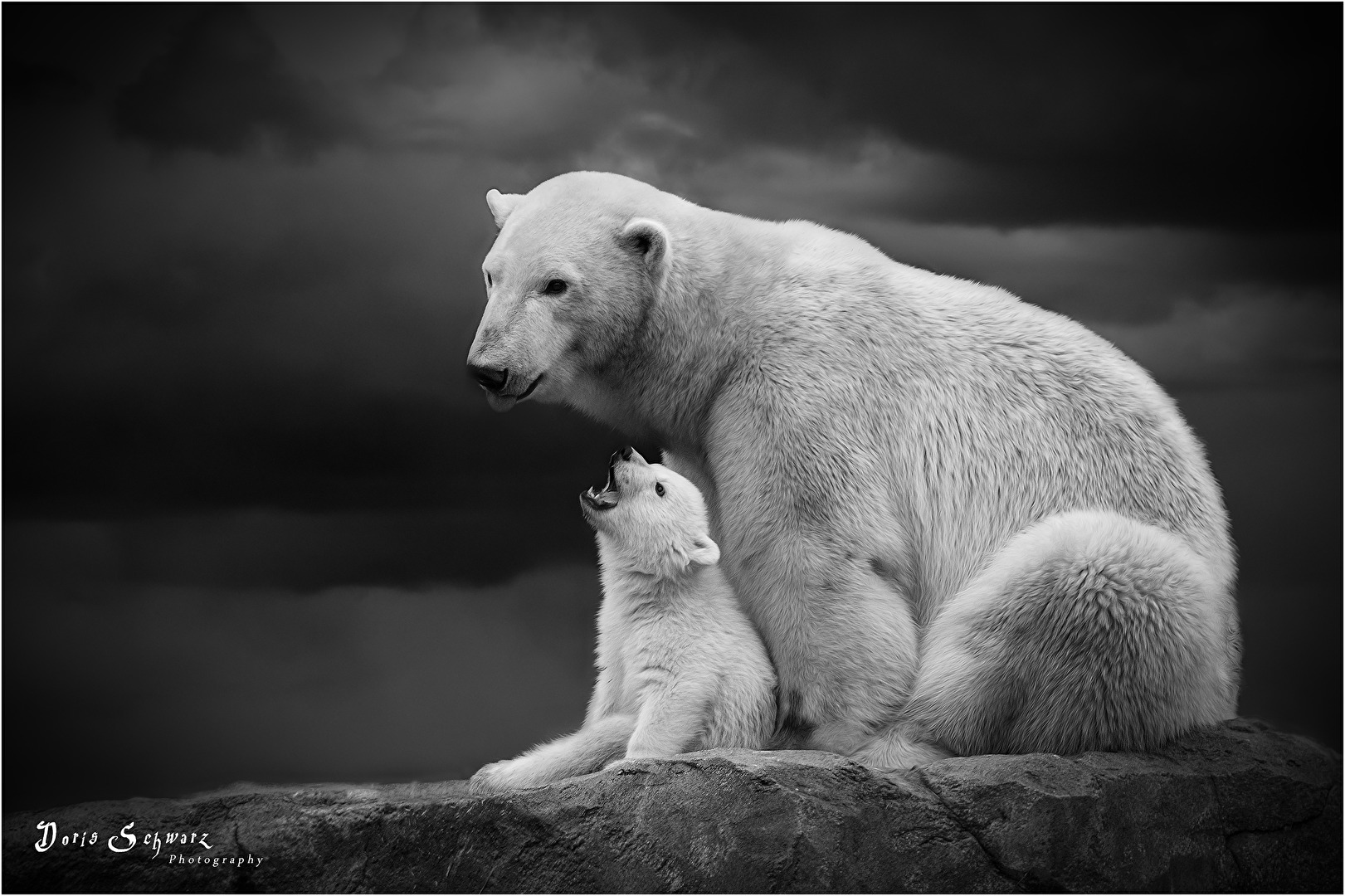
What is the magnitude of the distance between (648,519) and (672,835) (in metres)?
1.14

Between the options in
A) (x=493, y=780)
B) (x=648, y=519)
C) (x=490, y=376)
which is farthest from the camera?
(x=648, y=519)

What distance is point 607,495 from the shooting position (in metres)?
4.73

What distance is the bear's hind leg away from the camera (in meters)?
4.18

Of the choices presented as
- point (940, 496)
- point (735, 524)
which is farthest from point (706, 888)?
point (940, 496)

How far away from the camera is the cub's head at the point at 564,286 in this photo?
14.3 feet

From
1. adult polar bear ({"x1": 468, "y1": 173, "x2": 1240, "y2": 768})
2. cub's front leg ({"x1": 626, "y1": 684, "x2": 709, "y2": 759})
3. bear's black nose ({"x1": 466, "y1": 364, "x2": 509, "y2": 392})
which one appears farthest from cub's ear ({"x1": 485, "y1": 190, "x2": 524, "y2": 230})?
cub's front leg ({"x1": 626, "y1": 684, "x2": 709, "y2": 759})

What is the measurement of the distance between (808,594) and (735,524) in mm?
361

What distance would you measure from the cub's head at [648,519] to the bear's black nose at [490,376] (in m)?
0.59

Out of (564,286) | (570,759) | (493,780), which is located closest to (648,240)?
(564,286)

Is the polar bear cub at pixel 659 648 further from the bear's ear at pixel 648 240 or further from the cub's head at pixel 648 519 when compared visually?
the bear's ear at pixel 648 240

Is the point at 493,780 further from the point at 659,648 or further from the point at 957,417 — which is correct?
the point at 957,417

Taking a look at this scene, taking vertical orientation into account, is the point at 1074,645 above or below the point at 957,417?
below

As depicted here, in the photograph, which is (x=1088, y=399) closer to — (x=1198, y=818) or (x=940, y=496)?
(x=940, y=496)
